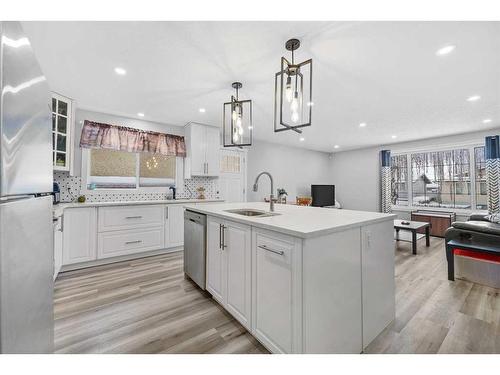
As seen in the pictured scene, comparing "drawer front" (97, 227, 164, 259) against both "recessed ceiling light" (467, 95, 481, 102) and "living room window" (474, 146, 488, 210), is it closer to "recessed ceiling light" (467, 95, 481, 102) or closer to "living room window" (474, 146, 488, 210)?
"recessed ceiling light" (467, 95, 481, 102)

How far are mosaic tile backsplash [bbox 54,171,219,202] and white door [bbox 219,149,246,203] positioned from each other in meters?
0.25

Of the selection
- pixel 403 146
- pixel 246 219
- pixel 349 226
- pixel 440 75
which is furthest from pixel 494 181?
pixel 246 219

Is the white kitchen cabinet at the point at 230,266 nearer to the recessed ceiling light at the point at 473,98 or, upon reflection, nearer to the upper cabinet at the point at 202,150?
the upper cabinet at the point at 202,150

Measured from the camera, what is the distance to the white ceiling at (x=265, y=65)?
1.68m

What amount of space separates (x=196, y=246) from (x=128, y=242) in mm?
1596

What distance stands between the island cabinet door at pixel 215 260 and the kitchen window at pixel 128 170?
98.0 inches

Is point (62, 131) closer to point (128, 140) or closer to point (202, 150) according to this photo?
point (128, 140)

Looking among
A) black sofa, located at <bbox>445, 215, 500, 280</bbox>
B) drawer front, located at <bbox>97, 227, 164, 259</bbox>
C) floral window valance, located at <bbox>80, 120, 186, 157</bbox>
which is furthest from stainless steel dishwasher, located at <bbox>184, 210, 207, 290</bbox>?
black sofa, located at <bbox>445, 215, 500, 280</bbox>

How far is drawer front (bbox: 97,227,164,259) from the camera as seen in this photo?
3.04m

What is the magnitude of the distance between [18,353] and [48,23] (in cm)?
214

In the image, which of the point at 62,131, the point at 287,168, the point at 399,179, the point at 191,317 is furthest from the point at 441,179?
the point at 62,131
